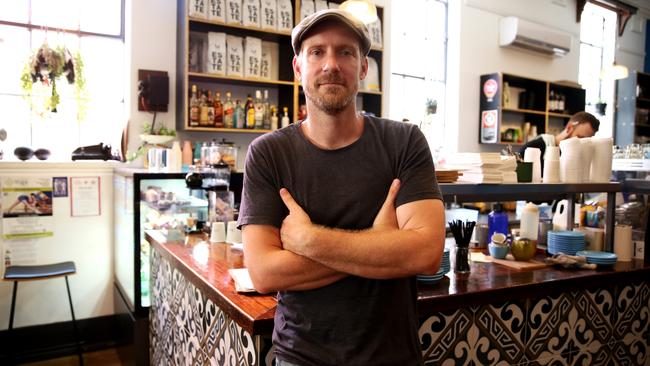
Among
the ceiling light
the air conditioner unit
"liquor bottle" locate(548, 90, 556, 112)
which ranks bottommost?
"liquor bottle" locate(548, 90, 556, 112)

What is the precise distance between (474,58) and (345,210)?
212 inches

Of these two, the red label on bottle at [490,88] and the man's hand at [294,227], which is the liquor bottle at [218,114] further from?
the red label on bottle at [490,88]

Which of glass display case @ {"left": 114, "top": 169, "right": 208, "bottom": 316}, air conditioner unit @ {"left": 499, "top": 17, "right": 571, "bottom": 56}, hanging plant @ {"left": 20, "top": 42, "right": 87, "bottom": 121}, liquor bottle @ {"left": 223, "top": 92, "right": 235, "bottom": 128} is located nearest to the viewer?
glass display case @ {"left": 114, "top": 169, "right": 208, "bottom": 316}

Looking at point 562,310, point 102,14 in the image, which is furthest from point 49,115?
point 562,310

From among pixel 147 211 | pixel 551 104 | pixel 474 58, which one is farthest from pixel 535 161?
pixel 551 104

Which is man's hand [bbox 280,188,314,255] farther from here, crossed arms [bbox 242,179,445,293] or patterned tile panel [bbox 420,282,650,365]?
patterned tile panel [bbox 420,282,650,365]

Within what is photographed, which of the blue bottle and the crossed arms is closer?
the crossed arms

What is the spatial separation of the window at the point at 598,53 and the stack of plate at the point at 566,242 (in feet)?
19.7

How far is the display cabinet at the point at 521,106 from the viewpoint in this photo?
6.02 m

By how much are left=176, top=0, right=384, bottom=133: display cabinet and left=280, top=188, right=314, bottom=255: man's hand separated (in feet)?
9.08

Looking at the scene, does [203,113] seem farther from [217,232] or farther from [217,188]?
[217,232]

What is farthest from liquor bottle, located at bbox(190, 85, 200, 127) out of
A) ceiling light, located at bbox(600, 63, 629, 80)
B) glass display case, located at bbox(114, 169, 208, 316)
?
ceiling light, located at bbox(600, 63, 629, 80)

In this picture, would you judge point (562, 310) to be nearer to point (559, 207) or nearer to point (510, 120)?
point (559, 207)

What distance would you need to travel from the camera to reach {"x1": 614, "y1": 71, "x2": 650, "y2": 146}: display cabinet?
7922 mm
